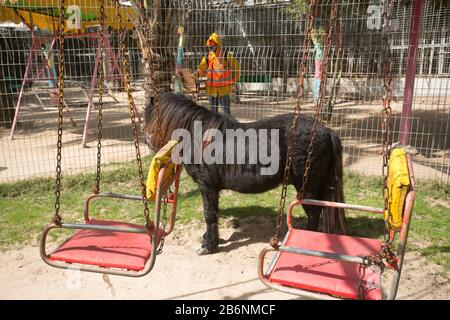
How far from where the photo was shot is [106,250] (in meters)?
2.38

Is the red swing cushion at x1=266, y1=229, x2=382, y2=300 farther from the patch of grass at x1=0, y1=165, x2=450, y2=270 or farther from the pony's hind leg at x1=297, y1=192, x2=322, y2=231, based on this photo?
the patch of grass at x1=0, y1=165, x2=450, y2=270

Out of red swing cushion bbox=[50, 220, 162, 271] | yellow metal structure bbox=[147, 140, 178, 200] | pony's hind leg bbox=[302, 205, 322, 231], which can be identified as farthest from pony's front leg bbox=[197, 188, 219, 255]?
yellow metal structure bbox=[147, 140, 178, 200]

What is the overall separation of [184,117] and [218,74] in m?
3.70

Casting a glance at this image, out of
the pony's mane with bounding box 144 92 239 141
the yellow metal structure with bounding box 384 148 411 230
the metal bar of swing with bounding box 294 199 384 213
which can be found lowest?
the metal bar of swing with bounding box 294 199 384 213

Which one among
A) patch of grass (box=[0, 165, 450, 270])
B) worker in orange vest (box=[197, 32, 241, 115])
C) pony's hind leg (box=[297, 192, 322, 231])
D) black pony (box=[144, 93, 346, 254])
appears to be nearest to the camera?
black pony (box=[144, 93, 346, 254])

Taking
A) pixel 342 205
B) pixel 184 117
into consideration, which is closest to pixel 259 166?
pixel 184 117

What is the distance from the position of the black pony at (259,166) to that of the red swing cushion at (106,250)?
105 centimetres

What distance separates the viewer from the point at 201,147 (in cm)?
350

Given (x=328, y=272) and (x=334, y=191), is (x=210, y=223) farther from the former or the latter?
(x=328, y=272)

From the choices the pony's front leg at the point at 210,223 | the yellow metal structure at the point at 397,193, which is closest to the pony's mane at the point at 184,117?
the pony's front leg at the point at 210,223

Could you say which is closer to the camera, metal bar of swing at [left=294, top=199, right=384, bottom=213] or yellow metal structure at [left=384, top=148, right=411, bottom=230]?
yellow metal structure at [left=384, top=148, right=411, bottom=230]

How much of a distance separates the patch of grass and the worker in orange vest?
222 centimetres

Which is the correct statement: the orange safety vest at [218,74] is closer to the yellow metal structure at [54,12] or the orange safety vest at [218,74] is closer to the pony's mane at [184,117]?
the yellow metal structure at [54,12]

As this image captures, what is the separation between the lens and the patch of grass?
12.7 ft
